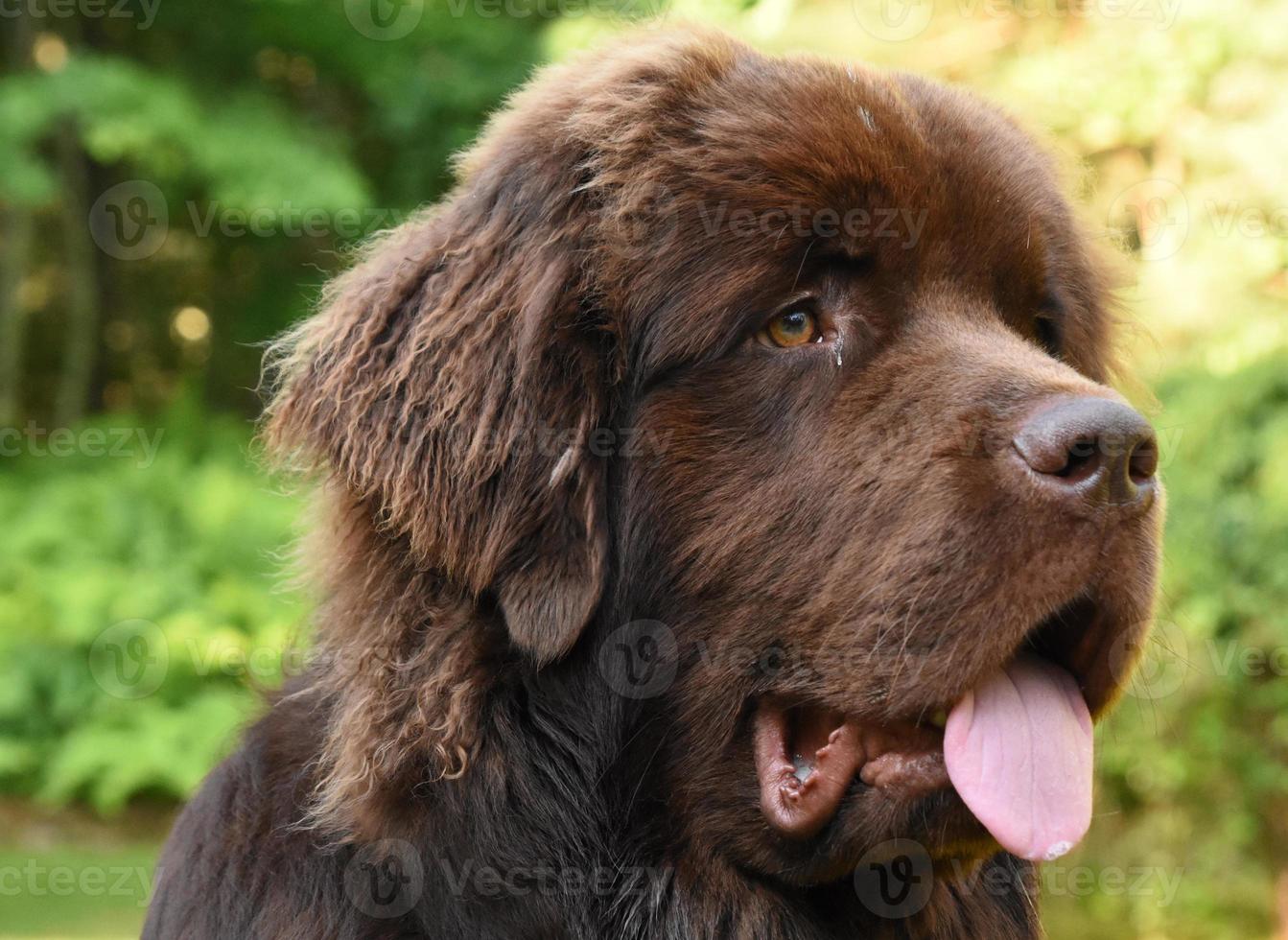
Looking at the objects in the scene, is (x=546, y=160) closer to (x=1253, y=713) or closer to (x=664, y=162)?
(x=664, y=162)

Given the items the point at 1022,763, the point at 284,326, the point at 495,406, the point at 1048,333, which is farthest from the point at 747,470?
the point at 284,326

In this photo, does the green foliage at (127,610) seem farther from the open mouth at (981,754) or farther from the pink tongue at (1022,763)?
the pink tongue at (1022,763)

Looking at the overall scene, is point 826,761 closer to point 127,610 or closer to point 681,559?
point 681,559

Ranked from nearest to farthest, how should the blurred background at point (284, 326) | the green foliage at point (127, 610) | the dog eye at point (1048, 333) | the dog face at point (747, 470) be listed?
the dog face at point (747, 470), the dog eye at point (1048, 333), the blurred background at point (284, 326), the green foliage at point (127, 610)

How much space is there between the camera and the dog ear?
2648 millimetres

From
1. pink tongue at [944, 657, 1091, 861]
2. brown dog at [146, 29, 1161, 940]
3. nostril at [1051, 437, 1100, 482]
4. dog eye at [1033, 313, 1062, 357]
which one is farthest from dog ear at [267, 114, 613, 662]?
dog eye at [1033, 313, 1062, 357]

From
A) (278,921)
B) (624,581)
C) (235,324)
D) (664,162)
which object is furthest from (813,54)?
(235,324)

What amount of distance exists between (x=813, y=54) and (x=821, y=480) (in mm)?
1096

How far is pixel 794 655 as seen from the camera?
262cm

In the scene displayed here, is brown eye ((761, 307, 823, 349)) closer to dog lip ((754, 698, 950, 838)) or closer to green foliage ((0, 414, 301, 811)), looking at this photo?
dog lip ((754, 698, 950, 838))

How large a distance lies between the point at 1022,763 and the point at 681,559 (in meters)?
0.74

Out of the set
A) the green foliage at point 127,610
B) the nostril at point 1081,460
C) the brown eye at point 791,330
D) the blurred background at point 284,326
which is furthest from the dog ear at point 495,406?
the green foliage at point 127,610

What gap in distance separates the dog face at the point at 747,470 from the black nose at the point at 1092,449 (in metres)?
0.02

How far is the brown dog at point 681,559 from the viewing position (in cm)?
255
